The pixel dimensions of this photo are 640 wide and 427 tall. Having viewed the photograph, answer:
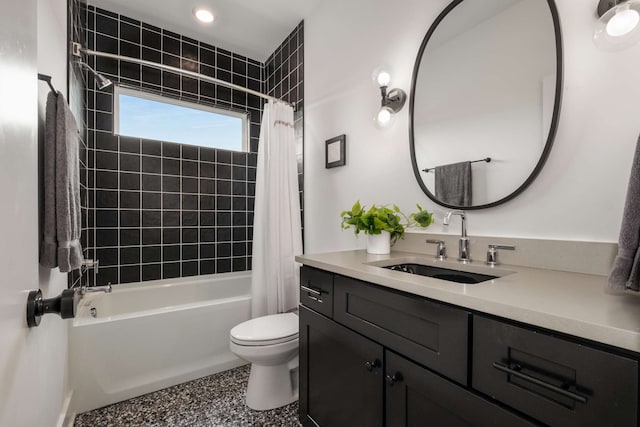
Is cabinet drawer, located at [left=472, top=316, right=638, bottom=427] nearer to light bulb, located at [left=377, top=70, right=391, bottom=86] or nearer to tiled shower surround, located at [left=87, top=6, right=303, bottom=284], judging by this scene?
light bulb, located at [left=377, top=70, right=391, bottom=86]

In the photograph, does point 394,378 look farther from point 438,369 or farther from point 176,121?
point 176,121

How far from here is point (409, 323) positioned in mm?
884

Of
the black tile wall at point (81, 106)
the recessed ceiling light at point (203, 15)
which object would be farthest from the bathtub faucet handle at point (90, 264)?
the recessed ceiling light at point (203, 15)

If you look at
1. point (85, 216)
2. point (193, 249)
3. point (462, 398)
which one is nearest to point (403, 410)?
point (462, 398)

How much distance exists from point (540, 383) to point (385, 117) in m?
1.39

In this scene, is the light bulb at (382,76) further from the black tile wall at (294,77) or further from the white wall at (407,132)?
the black tile wall at (294,77)

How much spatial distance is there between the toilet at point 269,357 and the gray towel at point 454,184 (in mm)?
1122

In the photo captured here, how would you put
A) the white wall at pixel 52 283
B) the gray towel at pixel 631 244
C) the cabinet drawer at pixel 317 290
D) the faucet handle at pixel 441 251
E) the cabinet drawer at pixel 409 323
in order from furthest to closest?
the faucet handle at pixel 441 251 → the cabinet drawer at pixel 317 290 → the white wall at pixel 52 283 → the cabinet drawer at pixel 409 323 → the gray towel at pixel 631 244

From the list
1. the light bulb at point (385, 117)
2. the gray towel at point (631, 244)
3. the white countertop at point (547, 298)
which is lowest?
the white countertop at point (547, 298)

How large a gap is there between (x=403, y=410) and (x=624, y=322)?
0.63 metres

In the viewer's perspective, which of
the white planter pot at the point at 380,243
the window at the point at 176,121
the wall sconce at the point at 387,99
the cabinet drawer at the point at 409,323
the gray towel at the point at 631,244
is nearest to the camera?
the gray towel at the point at 631,244

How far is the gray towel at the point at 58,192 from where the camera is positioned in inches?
40.9

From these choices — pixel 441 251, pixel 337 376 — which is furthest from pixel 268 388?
pixel 441 251

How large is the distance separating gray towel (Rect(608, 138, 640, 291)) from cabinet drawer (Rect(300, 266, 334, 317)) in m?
0.86
